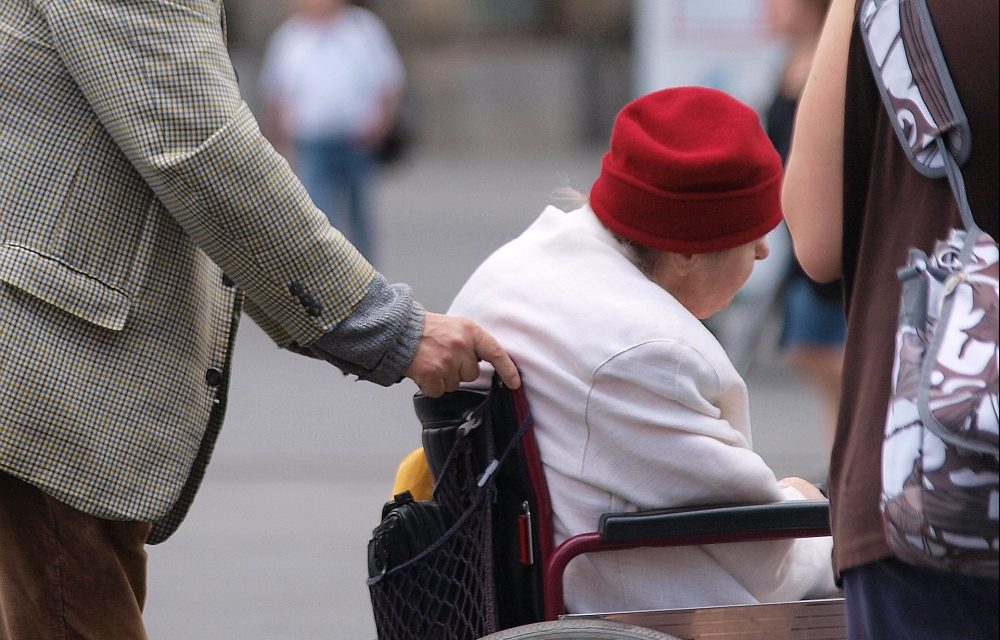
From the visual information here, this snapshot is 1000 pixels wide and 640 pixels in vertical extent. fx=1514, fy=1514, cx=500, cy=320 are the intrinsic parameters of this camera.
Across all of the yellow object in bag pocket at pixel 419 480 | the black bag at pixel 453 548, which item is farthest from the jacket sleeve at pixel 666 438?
the yellow object in bag pocket at pixel 419 480

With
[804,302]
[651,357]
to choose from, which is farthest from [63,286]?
[804,302]

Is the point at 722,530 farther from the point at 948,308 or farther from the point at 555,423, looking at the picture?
the point at 948,308

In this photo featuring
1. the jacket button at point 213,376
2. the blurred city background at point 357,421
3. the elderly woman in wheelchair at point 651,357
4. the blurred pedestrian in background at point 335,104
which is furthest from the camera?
the blurred pedestrian in background at point 335,104

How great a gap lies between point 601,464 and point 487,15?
676 inches

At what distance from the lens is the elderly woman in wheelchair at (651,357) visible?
2.23 m

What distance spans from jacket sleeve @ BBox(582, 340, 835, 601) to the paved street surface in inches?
27.9

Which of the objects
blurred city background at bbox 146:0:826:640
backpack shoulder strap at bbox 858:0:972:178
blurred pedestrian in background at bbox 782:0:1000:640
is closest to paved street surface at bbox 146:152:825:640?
blurred city background at bbox 146:0:826:640

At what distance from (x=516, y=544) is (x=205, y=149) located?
0.74 m

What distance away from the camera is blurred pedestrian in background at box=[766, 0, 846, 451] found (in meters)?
5.21

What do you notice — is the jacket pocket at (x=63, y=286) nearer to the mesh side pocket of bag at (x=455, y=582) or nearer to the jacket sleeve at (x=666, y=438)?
the mesh side pocket of bag at (x=455, y=582)

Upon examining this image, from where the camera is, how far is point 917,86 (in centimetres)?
164

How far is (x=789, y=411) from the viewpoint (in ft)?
22.1

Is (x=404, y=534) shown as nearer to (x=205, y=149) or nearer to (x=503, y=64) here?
(x=205, y=149)

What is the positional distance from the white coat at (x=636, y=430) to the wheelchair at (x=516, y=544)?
0.17 ft
